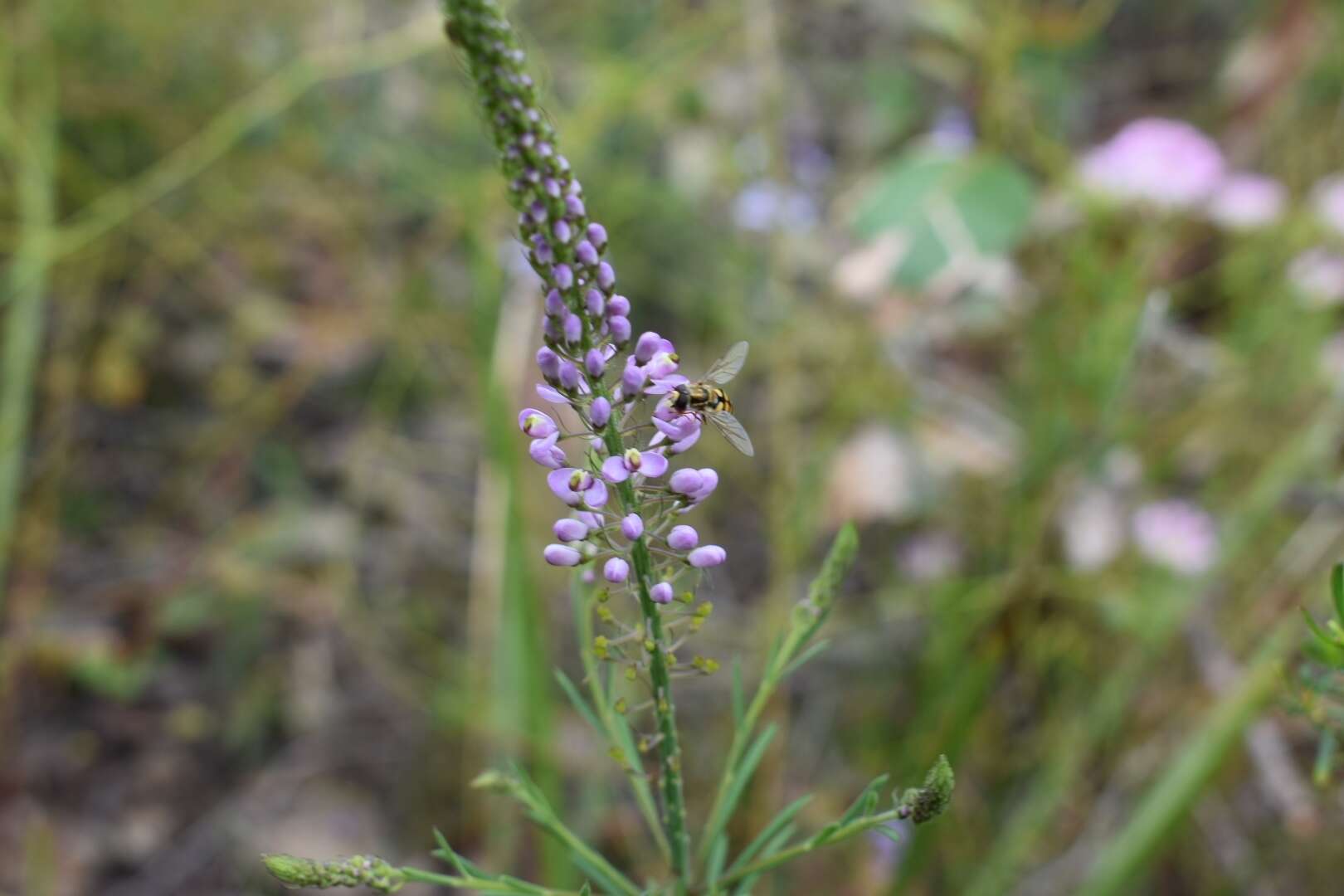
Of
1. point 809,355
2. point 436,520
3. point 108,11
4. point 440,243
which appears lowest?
point 436,520

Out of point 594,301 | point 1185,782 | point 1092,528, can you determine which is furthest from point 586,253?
point 1092,528

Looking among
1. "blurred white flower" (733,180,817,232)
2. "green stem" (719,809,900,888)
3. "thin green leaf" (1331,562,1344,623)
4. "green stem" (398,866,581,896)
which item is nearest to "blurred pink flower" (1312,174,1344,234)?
"blurred white flower" (733,180,817,232)

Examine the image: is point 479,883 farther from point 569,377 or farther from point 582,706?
point 569,377

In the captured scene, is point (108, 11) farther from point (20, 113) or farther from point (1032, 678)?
point (1032, 678)

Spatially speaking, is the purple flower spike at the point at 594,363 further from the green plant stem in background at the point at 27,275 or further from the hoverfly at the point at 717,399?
the green plant stem in background at the point at 27,275

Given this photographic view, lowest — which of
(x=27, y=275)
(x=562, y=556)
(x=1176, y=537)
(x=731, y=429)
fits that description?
(x=562, y=556)

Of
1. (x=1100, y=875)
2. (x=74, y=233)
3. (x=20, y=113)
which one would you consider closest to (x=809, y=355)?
(x=1100, y=875)
